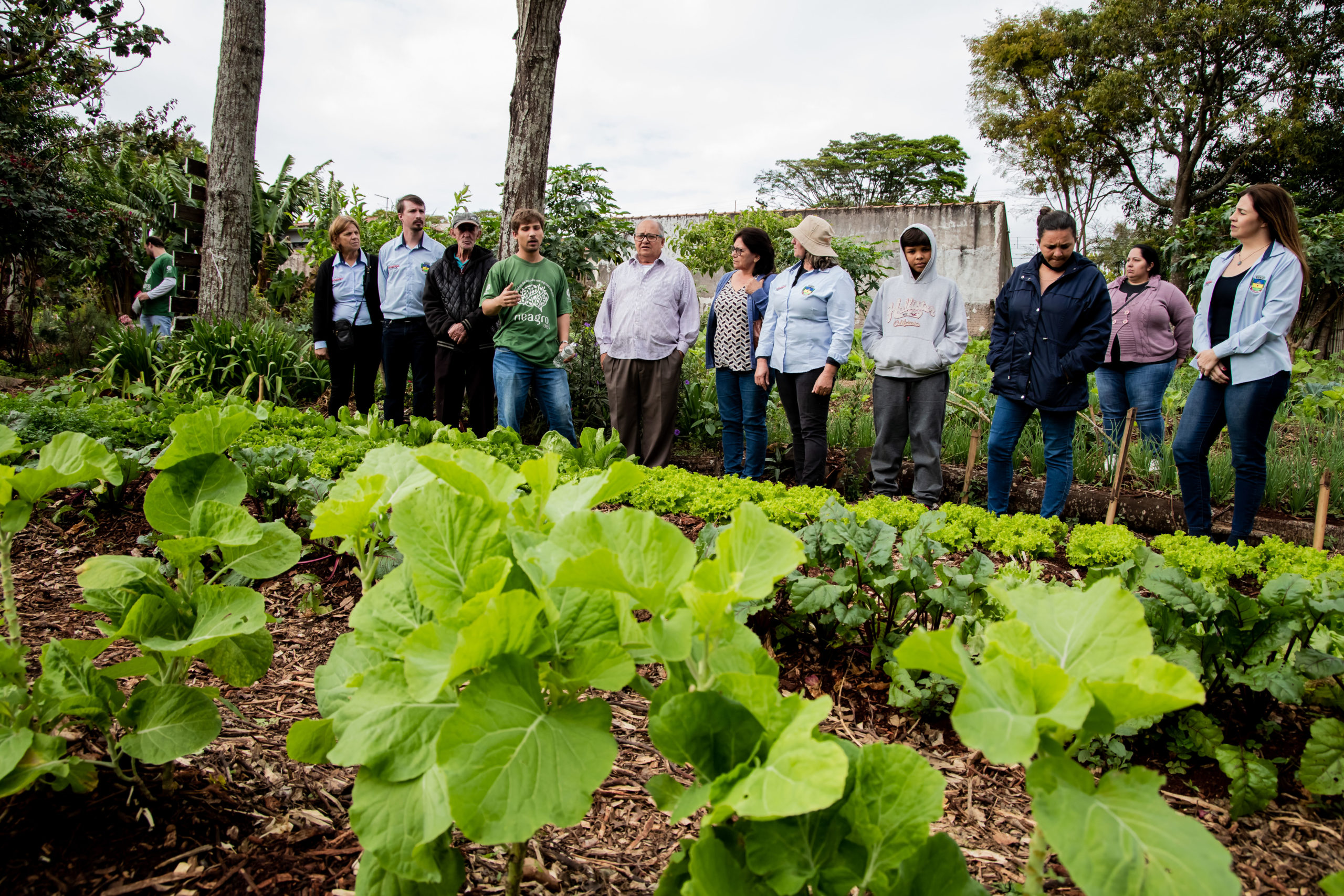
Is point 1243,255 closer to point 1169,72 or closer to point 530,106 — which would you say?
point 530,106

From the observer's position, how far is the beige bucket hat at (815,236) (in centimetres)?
514

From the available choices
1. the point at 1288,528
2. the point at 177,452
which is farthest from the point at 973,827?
the point at 1288,528

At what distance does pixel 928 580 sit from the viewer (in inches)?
85.4

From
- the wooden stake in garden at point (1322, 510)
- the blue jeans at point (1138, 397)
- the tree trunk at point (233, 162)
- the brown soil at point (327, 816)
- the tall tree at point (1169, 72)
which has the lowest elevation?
the brown soil at point (327, 816)

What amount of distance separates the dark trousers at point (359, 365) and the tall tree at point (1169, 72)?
23893 millimetres

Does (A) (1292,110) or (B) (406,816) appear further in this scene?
(A) (1292,110)

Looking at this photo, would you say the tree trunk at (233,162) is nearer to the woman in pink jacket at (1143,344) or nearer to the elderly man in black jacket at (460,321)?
the elderly man in black jacket at (460,321)

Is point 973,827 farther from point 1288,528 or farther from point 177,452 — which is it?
point 1288,528

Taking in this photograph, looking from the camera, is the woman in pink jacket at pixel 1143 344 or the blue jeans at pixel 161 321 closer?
the woman in pink jacket at pixel 1143 344

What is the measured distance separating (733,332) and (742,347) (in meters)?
0.14

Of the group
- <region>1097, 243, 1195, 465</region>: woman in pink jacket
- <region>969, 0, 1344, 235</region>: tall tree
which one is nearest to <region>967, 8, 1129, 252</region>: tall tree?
<region>969, 0, 1344, 235</region>: tall tree

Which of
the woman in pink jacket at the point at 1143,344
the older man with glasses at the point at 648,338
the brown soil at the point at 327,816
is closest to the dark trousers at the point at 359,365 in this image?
the older man with glasses at the point at 648,338

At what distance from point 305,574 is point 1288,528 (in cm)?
555

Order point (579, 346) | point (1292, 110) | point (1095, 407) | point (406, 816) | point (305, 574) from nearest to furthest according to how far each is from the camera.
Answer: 1. point (406, 816)
2. point (305, 574)
3. point (579, 346)
4. point (1095, 407)
5. point (1292, 110)
